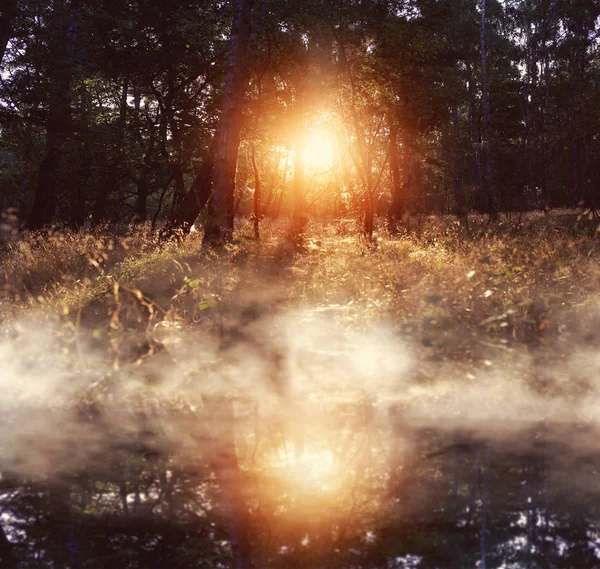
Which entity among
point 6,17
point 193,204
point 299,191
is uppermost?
point 6,17

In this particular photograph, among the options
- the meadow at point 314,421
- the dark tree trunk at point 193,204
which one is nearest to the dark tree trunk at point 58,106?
the dark tree trunk at point 193,204

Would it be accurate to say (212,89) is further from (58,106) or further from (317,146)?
(58,106)

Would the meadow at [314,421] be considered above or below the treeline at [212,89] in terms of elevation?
below

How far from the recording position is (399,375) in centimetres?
520

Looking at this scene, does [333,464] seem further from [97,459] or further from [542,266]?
[542,266]

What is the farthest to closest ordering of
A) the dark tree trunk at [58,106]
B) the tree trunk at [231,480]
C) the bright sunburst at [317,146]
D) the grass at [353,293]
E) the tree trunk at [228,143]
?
the bright sunburst at [317,146], the dark tree trunk at [58,106], the tree trunk at [228,143], the grass at [353,293], the tree trunk at [231,480]

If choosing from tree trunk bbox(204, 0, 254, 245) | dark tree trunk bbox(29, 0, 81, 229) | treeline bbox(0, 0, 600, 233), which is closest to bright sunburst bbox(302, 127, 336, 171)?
treeline bbox(0, 0, 600, 233)

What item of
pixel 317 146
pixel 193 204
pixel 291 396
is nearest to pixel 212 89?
pixel 317 146

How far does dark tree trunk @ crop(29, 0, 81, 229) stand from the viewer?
51.4 feet

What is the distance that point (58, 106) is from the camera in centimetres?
1564

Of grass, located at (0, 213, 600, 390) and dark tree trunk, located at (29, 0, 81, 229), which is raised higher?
dark tree trunk, located at (29, 0, 81, 229)

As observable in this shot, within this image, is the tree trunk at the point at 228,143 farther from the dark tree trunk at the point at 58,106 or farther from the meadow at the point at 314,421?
the dark tree trunk at the point at 58,106

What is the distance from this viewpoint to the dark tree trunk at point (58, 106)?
15.7m

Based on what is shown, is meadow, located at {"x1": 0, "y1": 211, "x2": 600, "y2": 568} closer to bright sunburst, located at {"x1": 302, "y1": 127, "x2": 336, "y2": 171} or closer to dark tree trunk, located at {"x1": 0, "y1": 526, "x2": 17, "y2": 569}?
dark tree trunk, located at {"x1": 0, "y1": 526, "x2": 17, "y2": 569}
